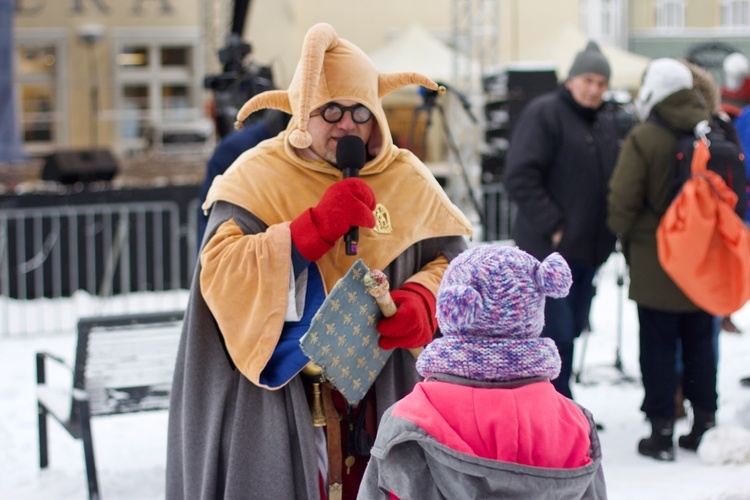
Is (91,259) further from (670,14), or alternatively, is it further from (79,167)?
(670,14)

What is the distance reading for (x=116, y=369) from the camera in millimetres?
4789

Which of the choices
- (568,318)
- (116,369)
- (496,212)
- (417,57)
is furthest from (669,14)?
(116,369)

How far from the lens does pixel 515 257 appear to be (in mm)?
1951

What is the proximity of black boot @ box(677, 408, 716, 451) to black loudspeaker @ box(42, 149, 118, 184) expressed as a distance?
31.0 feet

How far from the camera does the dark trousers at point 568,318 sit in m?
4.69

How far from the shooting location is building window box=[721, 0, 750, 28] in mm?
25938

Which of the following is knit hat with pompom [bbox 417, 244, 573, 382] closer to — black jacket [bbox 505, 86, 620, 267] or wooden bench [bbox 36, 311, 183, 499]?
wooden bench [bbox 36, 311, 183, 499]

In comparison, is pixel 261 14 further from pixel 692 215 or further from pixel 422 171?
pixel 422 171

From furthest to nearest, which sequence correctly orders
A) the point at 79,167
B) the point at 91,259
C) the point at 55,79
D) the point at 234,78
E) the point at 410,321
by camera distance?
the point at 55,79
the point at 79,167
the point at 91,259
the point at 234,78
the point at 410,321

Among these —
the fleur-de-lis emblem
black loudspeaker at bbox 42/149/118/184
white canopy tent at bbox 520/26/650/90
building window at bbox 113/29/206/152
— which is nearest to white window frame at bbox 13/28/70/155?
building window at bbox 113/29/206/152

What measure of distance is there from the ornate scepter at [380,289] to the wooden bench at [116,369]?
2.10 metres

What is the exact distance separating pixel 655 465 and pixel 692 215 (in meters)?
1.16

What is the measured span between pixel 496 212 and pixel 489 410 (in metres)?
9.30

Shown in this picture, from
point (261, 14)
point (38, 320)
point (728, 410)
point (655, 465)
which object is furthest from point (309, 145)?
point (261, 14)
